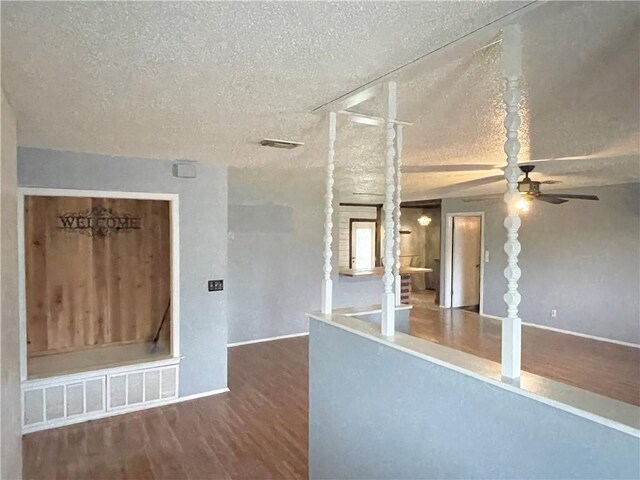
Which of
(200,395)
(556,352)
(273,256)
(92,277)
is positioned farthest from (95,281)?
(556,352)

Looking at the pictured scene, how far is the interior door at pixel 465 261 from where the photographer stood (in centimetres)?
812

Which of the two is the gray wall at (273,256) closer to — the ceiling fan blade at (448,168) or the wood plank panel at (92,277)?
the wood plank panel at (92,277)

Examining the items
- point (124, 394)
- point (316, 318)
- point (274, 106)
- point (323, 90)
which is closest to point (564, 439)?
point (316, 318)

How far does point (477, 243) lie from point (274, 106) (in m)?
7.24

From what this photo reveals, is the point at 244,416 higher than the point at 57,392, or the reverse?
the point at 57,392

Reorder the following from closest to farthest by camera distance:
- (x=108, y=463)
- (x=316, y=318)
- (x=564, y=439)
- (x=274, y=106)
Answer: (x=564, y=439) < (x=274, y=106) < (x=316, y=318) < (x=108, y=463)

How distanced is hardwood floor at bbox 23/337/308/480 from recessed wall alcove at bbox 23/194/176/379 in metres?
0.59

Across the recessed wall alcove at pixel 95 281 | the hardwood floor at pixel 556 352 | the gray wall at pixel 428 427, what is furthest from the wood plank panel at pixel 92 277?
the hardwood floor at pixel 556 352

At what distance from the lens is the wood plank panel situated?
412cm

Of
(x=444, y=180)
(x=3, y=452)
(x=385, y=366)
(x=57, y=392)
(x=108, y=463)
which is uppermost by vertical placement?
(x=444, y=180)

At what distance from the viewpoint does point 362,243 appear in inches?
343

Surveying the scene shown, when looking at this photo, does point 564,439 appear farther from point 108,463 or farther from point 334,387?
point 108,463

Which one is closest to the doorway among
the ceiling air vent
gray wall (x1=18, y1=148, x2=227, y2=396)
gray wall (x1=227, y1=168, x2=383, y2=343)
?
gray wall (x1=227, y1=168, x2=383, y2=343)

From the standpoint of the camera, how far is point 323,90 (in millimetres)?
1972
